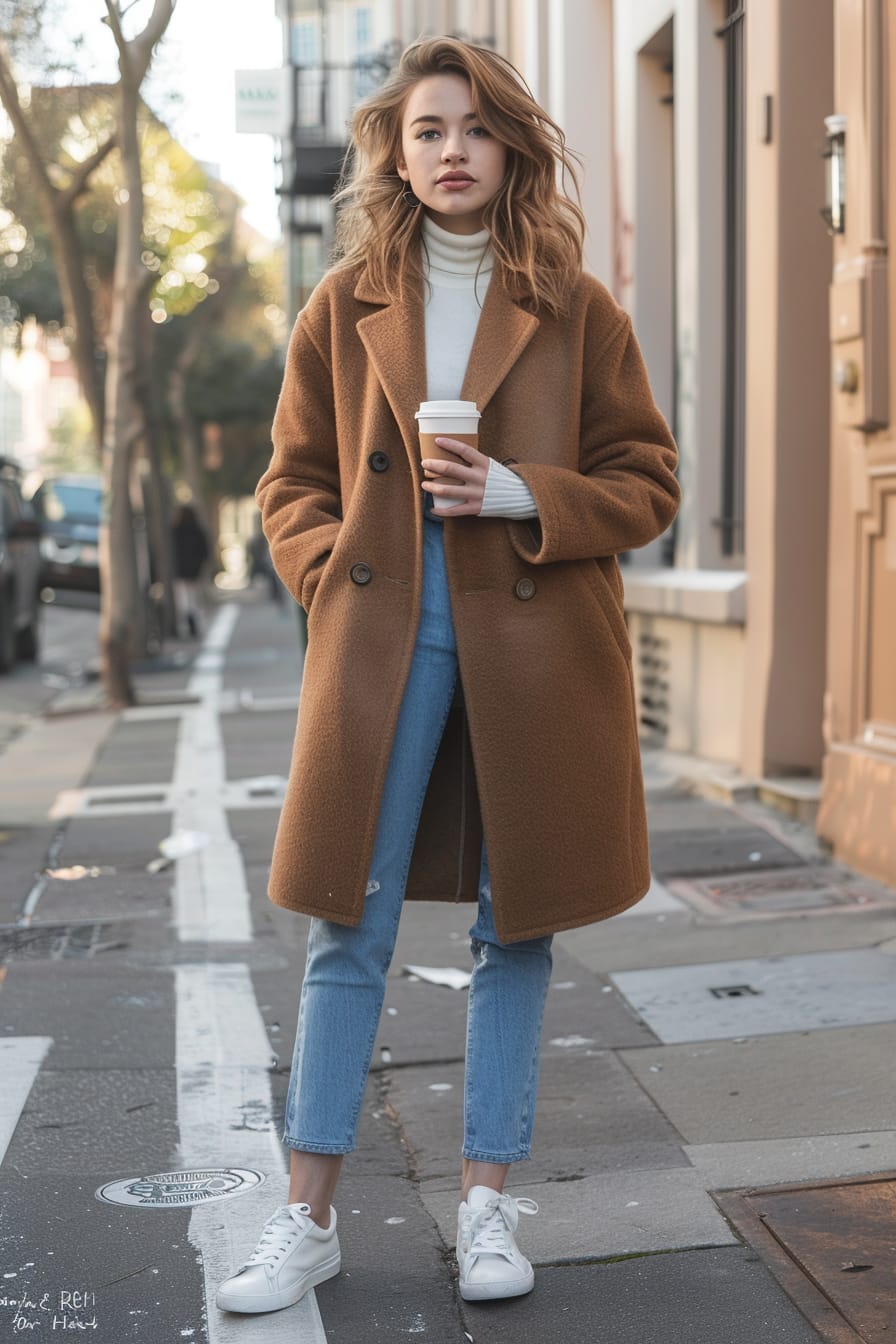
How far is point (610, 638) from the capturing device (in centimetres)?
313

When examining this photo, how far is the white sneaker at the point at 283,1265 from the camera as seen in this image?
2.98m

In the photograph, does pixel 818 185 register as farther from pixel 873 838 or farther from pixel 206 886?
pixel 206 886

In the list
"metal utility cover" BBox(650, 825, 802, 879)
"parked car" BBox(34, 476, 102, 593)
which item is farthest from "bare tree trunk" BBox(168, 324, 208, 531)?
"metal utility cover" BBox(650, 825, 802, 879)

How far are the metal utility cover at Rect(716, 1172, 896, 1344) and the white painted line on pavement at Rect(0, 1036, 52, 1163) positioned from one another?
1.57 metres

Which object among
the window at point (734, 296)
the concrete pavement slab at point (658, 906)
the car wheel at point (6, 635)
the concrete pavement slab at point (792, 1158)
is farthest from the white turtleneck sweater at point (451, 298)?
the car wheel at point (6, 635)

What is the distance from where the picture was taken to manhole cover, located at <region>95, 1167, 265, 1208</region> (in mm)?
3537

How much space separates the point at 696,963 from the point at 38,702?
39.4 ft

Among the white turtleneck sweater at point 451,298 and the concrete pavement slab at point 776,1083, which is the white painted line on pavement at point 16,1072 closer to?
the concrete pavement slab at point 776,1083

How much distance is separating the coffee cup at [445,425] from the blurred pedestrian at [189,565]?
21.9 meters

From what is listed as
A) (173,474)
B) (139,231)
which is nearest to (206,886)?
(139,231)

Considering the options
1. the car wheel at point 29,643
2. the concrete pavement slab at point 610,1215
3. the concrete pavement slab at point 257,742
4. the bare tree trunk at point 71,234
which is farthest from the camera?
the car wheel at point 29,643

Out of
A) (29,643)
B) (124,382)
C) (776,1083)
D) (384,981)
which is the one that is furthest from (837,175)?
(29,643)

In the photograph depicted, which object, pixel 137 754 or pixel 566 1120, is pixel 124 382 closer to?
pixel 137 754

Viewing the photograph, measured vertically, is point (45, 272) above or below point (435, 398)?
above
